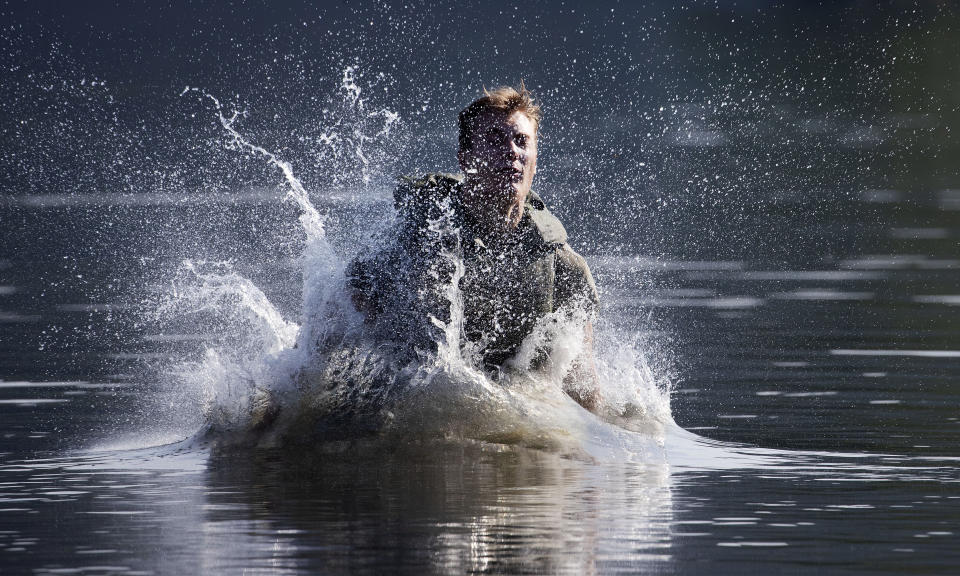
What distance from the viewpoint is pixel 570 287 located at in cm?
861

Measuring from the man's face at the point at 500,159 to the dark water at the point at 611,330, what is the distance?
595mm

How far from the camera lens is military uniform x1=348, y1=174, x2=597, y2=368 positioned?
816 cm

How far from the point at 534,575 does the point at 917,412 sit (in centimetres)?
474

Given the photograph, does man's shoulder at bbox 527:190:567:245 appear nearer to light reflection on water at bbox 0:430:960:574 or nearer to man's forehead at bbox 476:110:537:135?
man's forehead at bbox 476:110:537:135

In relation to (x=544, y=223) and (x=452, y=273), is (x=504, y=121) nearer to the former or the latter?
(x=544, y=223)

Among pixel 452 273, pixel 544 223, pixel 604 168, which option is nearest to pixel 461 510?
pixel 452 273

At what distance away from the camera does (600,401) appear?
8680 millimetres

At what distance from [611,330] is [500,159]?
3882 millimetres

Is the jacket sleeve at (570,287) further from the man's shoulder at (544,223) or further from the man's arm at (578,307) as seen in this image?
the man's shoulder at (544,223)

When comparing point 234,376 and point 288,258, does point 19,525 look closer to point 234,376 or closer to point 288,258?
point 234,376

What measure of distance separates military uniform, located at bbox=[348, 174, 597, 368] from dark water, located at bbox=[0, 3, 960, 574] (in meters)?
0.36

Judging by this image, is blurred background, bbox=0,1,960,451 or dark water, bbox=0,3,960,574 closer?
dark water, bbox=0,3,960,574

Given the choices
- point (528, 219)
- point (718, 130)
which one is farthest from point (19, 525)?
point (718, 130)

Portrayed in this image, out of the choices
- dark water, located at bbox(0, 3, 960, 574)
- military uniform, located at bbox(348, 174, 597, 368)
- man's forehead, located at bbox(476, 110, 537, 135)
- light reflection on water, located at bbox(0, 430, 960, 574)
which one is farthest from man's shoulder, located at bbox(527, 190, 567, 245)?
light reflection on water, located at bbox(0, 430, 960, 574)
